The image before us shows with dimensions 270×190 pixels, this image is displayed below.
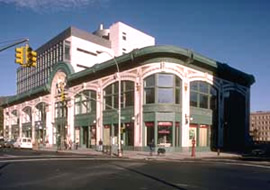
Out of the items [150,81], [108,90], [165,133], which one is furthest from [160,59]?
[108,90]

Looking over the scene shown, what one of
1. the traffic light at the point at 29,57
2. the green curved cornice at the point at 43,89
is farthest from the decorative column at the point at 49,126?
the traffic light at the point at 29,57

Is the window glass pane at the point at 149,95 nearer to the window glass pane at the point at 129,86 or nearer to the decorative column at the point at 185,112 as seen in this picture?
the window glass pane at the point at 129,86

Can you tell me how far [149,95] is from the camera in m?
45.3

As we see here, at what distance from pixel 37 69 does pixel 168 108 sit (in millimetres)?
86372

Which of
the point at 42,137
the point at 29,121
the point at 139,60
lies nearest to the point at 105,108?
the point at 139,60

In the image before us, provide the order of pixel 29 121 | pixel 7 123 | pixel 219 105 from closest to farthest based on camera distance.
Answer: pixel 219 105 → pixel 29 121 → pixel 7 123

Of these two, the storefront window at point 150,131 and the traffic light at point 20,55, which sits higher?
the traffic light at point 20,55

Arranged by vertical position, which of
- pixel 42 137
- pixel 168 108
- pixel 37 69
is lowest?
pixel 42 137

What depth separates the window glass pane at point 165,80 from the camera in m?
44.8

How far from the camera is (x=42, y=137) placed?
7381cm

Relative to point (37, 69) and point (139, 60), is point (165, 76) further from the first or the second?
point (37, 69)

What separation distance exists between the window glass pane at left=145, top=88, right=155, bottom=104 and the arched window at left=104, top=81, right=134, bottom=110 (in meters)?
2.70

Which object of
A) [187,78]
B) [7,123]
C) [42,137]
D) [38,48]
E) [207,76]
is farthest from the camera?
[38,48]

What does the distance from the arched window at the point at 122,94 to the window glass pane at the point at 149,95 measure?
8.85ft
